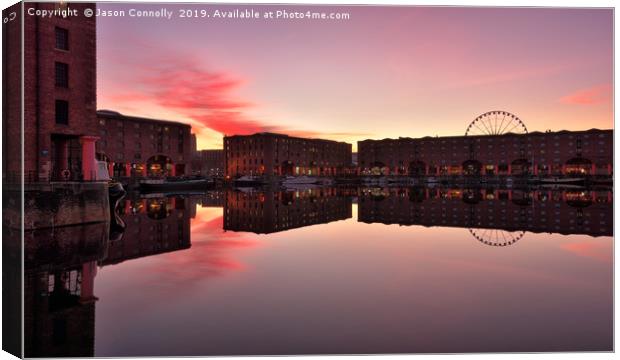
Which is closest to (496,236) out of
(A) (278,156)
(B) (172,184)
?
(B) (172,184)

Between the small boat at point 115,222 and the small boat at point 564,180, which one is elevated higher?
the small boat at point 564,180

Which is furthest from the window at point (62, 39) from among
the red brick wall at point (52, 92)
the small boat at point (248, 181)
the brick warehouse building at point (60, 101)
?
the small boat at point (248, 181)

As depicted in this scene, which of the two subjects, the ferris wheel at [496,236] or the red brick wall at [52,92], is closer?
the red brick wall at [52,92]

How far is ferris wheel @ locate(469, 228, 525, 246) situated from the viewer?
20.4 metres

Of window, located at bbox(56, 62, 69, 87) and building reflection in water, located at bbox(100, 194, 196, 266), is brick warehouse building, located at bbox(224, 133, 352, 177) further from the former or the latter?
window, located at bbox(56, 62, 69, 87)

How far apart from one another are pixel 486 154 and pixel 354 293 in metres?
121

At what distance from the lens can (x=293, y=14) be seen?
8.00 m

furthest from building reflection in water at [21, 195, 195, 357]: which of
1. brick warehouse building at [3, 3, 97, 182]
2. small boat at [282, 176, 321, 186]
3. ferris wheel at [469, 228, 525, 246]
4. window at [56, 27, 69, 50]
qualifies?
small boat at [282, 176, 321, 186]

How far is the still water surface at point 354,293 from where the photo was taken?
8.08 m

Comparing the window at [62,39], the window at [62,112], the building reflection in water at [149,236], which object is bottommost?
the building reflection in water at [149,236]

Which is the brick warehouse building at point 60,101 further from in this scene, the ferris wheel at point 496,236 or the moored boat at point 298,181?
the moored boat at point 298,181

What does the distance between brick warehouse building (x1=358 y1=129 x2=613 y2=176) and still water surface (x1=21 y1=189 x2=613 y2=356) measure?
237ft

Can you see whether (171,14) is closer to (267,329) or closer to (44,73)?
(267,329)

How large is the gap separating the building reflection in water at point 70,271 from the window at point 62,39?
7642 mm
